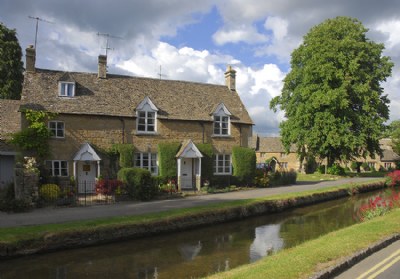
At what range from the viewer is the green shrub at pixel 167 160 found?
28.8 m

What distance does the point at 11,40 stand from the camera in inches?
1713

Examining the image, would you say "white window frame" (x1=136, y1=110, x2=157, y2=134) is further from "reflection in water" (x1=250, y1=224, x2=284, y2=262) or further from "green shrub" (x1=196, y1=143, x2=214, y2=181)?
"reflection in water" (x1=250, y1=224, x2=284, y2=262)

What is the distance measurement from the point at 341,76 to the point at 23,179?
3475 cm

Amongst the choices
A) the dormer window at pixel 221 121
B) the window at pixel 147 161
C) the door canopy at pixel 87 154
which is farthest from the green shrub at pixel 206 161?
the door canopy at pixel 87 154

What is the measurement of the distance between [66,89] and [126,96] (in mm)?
4642

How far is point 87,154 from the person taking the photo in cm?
2638

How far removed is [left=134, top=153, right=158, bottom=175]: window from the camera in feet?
94.5

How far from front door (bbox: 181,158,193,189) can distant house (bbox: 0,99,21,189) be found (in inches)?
477

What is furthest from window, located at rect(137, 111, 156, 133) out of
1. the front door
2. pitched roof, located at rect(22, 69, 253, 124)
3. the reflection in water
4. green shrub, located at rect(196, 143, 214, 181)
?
the reflection in water

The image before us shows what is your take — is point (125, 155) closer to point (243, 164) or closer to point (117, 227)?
point (243, 164)

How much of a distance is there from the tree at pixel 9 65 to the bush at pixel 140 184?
82.8ft

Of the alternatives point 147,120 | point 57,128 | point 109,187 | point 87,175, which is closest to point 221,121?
point 147,120

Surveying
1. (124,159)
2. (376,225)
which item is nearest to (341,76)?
(124,159)

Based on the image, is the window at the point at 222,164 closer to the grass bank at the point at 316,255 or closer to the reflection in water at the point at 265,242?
the reflection in water at the point at 265,242
